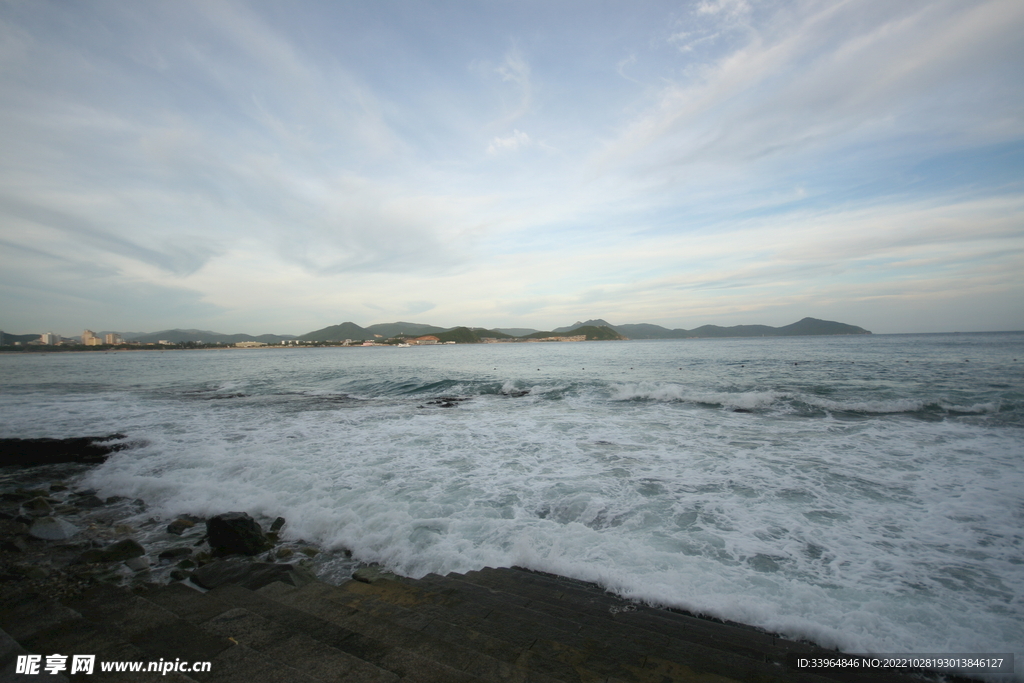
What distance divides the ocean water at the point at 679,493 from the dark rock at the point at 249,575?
978 mm

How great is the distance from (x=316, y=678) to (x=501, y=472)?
255 inches

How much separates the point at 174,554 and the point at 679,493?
7.88 metres

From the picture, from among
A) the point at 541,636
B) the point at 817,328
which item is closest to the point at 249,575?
the point at 541,636

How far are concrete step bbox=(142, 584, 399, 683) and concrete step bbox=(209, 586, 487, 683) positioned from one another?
87 mm

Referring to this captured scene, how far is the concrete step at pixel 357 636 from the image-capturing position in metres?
2.82

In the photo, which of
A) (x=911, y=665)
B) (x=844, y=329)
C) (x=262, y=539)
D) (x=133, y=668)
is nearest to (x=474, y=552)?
(x=262, y=539)

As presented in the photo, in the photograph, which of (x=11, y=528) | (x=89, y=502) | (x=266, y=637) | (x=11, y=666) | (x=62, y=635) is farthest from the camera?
(x=89, y=502)

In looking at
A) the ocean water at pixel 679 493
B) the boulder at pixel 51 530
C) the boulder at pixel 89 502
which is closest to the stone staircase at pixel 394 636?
the ocean water at pixel 679 493

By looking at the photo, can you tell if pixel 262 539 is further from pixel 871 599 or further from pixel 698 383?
pixel 698 383

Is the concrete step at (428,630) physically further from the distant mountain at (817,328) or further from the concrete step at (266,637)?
the distant mountain at (817,328)

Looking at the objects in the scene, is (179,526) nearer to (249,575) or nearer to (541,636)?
(249,575)

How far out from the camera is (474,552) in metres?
5.43

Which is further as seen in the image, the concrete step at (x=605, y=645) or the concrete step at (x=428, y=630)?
the concrete step at (x=605, y=645)

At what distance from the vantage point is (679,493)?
24.9ft
